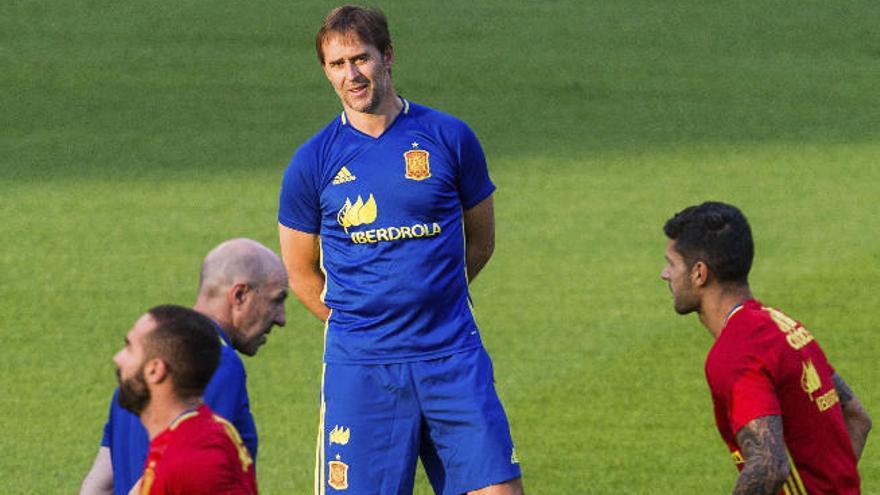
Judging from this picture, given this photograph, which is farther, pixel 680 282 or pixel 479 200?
pixel 479 200

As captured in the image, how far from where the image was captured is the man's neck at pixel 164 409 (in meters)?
4.44

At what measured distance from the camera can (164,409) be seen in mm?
4449

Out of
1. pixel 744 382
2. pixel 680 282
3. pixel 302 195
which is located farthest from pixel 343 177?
pixel 744 382

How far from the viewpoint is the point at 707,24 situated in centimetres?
1881

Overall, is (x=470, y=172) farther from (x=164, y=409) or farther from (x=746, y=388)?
(x=164, y=409)

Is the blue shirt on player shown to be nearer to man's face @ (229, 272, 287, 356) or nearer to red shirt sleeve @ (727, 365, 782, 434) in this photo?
man's face @ (229, 272, 287, 356)

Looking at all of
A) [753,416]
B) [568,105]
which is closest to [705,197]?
[568,105]

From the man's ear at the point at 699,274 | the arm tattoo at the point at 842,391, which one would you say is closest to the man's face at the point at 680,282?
the man's ear at the point at 699,274

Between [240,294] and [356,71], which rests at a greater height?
[356,71]

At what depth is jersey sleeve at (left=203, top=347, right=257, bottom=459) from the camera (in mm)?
4898

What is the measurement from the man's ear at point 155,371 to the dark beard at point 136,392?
1 cm

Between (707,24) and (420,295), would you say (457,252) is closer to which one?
(420,295)

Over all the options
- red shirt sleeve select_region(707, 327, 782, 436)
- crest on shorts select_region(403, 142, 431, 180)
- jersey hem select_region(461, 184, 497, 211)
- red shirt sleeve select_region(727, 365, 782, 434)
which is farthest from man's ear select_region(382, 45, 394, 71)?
red shirt sleeve select_region(727, 365, 782, 434)

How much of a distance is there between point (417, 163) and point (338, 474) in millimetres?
1114
